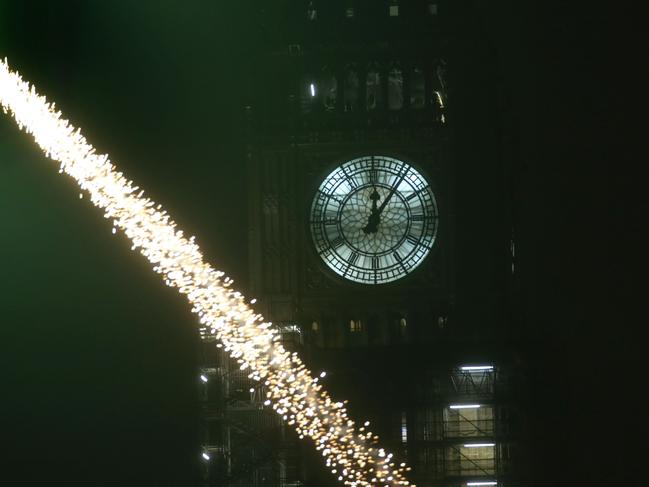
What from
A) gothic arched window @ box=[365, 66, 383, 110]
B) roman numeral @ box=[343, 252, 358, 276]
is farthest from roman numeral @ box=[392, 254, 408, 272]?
gothic arched window @ box=[365, 66, 383, 110]

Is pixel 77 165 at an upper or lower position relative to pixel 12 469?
upper

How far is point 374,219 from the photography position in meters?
68.8

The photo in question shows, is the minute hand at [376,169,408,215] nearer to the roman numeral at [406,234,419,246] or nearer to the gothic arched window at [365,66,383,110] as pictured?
the roman numeral at [406,234,419,246]

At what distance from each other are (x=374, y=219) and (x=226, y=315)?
14.8m

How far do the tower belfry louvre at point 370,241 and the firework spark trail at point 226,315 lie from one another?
1.62 m

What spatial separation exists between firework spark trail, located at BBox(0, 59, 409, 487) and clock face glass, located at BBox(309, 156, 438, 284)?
4927 millimetres

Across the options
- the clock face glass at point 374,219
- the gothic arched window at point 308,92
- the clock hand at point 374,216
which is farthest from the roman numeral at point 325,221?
the gothic arched window at point 308,92

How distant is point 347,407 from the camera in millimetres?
67438

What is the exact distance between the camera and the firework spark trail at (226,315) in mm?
49719

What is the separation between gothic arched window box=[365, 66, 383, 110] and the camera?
240ft

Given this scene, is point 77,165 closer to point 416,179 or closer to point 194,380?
point 194,380

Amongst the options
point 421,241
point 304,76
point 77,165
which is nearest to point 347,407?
point 421,241

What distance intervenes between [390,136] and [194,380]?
1344 cm

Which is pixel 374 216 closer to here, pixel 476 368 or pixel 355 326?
pixel 355 326
